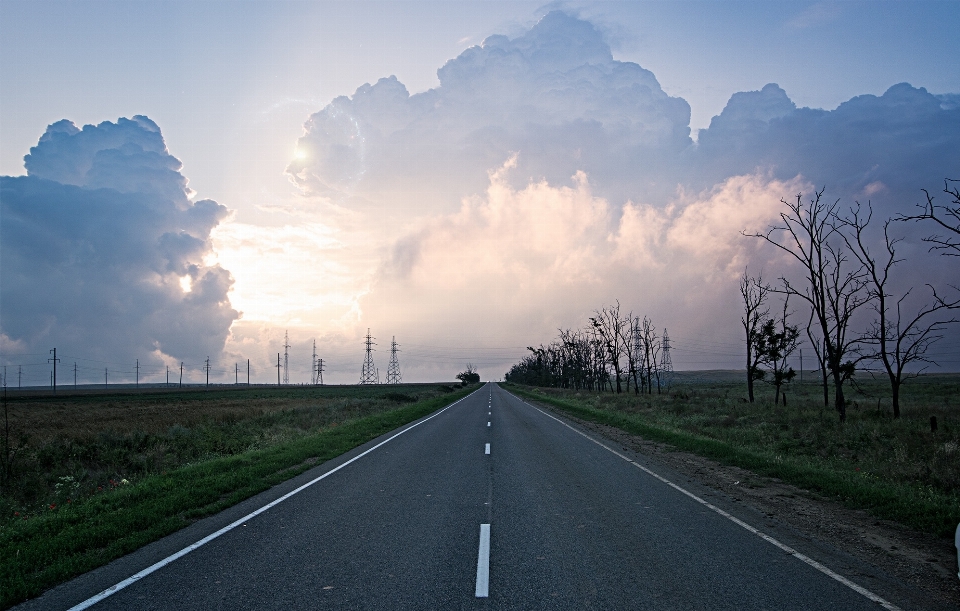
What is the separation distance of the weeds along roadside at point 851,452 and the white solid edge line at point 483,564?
6343 mm

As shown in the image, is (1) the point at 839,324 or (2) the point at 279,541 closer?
(2) the point at 279,541

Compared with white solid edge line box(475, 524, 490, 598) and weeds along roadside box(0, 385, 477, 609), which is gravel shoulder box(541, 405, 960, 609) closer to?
white solid edge line box(475, 524, 490, 598)

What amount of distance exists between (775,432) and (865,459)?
20.1 feet

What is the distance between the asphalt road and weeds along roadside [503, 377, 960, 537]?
2.92 m

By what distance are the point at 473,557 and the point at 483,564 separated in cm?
28

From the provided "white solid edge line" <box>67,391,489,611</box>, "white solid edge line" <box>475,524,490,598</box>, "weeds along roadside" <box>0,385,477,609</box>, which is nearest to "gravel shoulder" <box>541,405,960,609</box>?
"white solid edge line" <box>475,524,490,598</box>

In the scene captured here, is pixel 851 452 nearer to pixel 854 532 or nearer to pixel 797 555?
pixel 854 532

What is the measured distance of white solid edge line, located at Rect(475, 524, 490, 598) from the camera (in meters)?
5.02

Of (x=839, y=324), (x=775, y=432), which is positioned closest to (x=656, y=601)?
(x=775, y=432)

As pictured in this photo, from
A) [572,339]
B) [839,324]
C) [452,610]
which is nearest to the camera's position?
[452,610]

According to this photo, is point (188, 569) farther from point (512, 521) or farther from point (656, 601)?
point (656, 601)

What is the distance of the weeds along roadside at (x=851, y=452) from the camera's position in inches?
349

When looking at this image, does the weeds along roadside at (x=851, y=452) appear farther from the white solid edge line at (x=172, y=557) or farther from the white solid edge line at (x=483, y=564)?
the white solid edge line at (x=172, y=557)

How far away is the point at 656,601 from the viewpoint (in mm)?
4805
